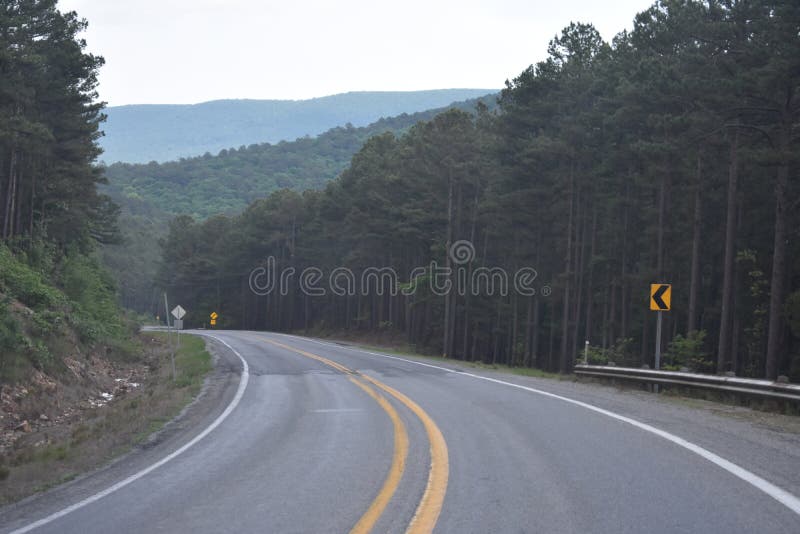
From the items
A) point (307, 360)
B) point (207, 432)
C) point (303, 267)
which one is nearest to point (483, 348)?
point (307, 360)

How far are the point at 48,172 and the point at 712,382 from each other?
36.4 m

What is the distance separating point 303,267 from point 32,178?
51001 mm

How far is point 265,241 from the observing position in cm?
9019

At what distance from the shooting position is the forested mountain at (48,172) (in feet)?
86.9

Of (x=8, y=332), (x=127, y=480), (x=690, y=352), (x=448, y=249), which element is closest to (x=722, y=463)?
(x=127, y=480)

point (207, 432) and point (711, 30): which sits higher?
point (711, 30)

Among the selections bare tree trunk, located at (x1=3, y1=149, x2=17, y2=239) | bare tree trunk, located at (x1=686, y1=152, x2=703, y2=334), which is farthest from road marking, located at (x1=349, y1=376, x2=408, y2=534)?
bare tree trunk, located at (x1=3, y1=149, x2=17, y2=239)

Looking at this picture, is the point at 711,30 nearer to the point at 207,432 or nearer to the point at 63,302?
the point at 207,432

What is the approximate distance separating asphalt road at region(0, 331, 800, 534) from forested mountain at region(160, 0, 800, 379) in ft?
48.9

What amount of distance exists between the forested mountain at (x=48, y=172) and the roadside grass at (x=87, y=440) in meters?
4.89

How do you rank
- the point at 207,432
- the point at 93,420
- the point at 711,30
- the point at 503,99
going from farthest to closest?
1. the point at 503,99
2. the point at 711,30
3. the point at 93,420
4. the point at 207,432

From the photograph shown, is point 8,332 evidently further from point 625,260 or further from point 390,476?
point 625,260

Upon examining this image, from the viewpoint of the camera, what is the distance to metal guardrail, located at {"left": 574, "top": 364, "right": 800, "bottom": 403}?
43.0ft

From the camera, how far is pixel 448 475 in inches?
318
